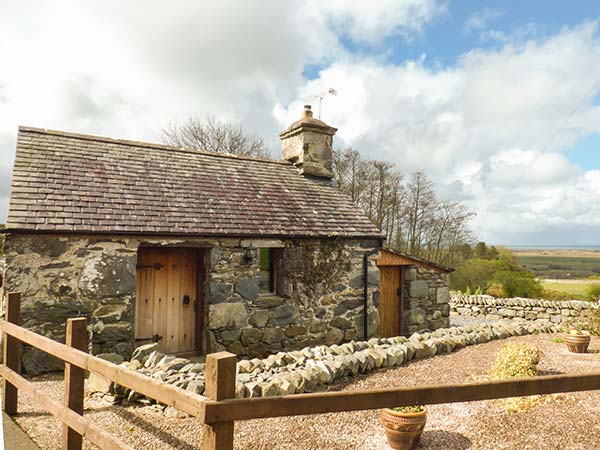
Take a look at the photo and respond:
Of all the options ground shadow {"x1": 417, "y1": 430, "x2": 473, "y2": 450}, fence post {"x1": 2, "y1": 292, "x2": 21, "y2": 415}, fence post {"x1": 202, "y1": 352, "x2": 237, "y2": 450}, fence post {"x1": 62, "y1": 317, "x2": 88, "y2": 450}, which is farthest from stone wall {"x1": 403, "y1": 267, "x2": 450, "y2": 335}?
fence post {"x1": 202, "y1": 352, "x2": 237, "y2": 450}

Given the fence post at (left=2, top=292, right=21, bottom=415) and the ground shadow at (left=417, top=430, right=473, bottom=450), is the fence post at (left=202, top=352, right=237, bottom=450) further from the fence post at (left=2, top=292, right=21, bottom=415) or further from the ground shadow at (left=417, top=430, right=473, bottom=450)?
the fence post at (left=2, top=292, right=21, bottom=415)

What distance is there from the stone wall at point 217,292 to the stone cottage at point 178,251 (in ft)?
0.07

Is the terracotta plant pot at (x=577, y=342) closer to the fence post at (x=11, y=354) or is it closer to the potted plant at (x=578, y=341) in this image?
the potted plant at (x=578, y=341)

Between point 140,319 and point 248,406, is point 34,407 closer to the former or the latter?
point 140,319

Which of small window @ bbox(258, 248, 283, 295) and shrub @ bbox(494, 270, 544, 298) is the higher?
small window @ bbox(258, 248, 283, 295)

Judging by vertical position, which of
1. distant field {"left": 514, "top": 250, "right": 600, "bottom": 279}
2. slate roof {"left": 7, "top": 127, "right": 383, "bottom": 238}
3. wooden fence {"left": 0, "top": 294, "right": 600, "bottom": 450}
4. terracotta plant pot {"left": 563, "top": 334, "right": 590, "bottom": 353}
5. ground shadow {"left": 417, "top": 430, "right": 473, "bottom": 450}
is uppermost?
slate roof {"left": 7, "top": 127, "right": 383, "bottom": 238}

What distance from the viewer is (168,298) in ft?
29.3

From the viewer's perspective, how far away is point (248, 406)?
240 cm

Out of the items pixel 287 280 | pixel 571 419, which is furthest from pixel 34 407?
pixel 571 419

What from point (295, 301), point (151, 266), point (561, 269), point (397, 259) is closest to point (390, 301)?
point (397, 259)

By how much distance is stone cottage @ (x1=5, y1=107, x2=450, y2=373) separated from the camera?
750 cm

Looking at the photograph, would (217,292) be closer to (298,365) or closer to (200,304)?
(200,304)

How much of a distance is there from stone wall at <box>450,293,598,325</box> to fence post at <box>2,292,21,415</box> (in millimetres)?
16085

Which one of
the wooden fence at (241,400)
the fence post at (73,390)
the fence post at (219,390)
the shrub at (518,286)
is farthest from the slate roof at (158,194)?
the shrub at (518,286)
